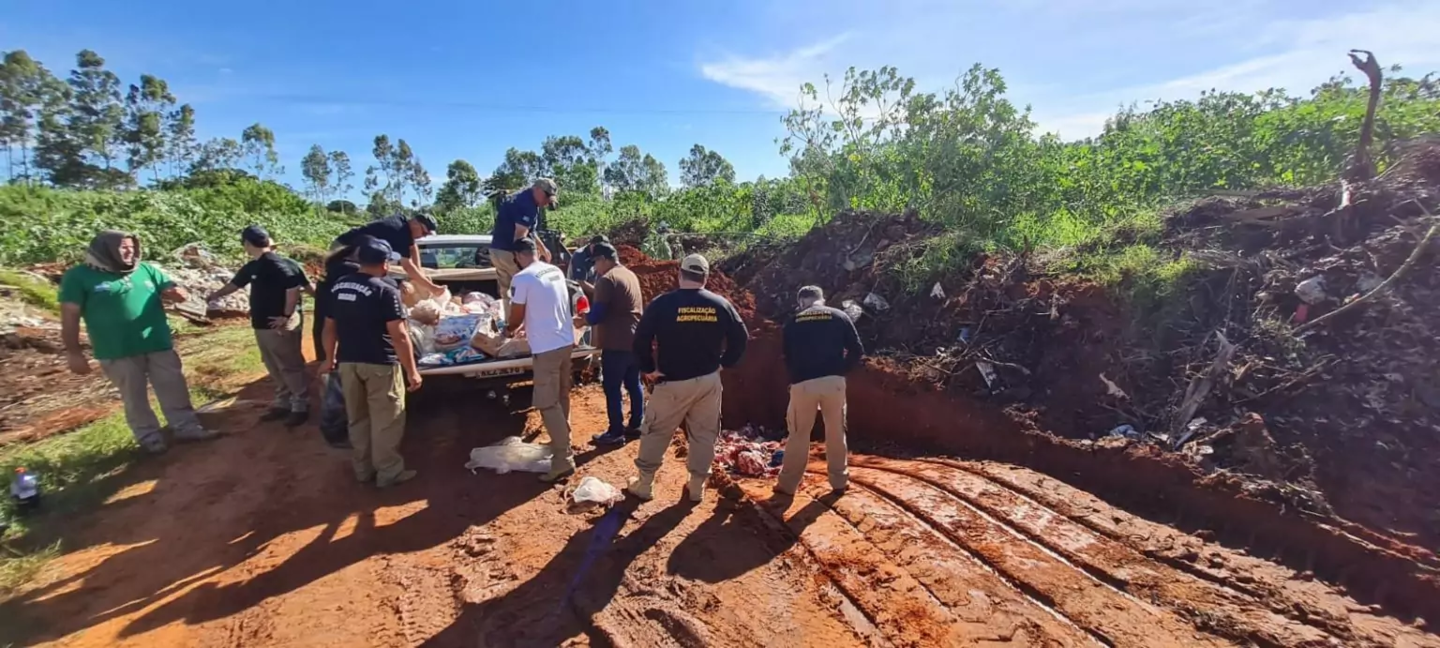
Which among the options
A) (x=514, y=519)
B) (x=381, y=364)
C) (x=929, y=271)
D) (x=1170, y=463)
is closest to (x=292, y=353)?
(x=381, y=364)

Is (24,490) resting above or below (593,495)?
above

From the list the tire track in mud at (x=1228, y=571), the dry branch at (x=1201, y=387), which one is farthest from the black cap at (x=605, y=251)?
the dry branch at (x=1201, y=387)

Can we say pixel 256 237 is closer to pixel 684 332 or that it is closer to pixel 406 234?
pixel 406 234

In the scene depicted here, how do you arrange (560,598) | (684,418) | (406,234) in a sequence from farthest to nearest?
(406,234), (684,418), (560,598)

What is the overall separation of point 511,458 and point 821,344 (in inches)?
102

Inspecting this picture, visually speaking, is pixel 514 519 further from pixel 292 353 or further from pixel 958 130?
pixel 958 130

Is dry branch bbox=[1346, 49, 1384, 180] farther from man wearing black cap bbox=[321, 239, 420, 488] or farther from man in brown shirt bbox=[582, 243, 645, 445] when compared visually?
man wearing black cap bbox=[321, 239, 420, 488]

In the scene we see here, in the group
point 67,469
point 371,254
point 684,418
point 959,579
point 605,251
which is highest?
point 371,254

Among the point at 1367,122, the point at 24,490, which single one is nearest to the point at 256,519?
the point at 24,490

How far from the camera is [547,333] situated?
4527 millimetres

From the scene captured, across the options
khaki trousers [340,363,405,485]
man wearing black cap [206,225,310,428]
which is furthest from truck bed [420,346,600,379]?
man wearing black cap [206,225,310,428]

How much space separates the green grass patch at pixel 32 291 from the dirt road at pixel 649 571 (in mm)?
7280

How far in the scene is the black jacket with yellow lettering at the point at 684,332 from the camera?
4039 mm

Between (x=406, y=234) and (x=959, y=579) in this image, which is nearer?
(x=959, y=579)
